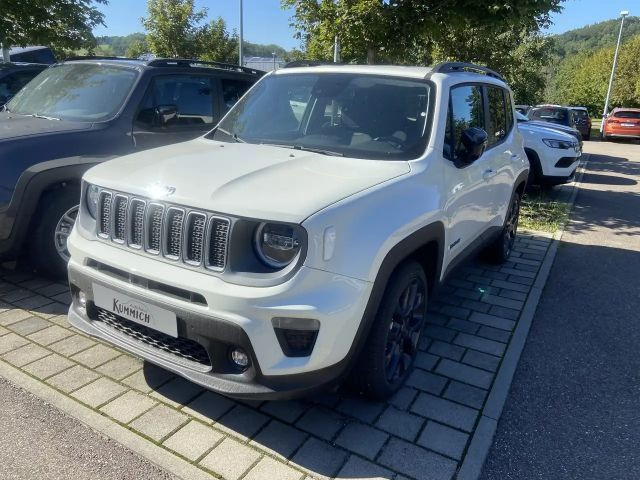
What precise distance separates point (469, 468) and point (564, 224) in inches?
242

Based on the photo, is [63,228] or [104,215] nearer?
[104,215]

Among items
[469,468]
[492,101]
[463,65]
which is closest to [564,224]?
[492,101]

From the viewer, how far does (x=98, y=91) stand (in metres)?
4.98

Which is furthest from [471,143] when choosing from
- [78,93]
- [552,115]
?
[552,115]

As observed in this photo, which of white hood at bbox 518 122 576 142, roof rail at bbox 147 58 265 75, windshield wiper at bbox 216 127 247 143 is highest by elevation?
roof rail at bbox 147 58 265 75

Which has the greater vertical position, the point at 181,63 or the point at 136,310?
the point at 181,63

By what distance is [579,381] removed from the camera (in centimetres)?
347

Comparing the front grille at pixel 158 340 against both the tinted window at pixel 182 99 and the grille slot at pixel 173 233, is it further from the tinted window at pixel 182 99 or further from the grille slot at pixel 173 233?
the tinted window at pixel 182 99

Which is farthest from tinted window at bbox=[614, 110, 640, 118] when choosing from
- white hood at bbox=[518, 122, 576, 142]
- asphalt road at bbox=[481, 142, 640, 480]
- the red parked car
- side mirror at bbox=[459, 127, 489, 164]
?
side mirror at bbox=[459, 127, 489, 164]

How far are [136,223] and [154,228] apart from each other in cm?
14

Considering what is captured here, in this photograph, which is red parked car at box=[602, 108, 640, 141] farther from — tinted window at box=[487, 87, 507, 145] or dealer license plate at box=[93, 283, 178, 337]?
dealer license plate at box=[93, 283, 178, 337]

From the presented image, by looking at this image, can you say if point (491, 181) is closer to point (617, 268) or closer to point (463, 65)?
point (463, 65)

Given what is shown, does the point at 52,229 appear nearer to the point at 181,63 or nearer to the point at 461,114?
the point at 181,63

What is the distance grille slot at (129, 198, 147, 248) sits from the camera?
2.67 m
